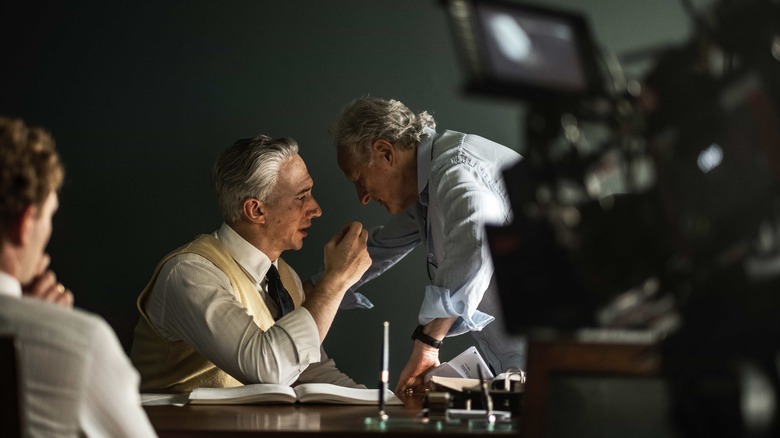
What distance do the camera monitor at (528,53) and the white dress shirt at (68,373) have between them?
51cm

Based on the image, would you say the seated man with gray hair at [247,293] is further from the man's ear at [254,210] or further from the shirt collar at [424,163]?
the shirt collar at [424,163]

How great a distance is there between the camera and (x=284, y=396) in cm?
188

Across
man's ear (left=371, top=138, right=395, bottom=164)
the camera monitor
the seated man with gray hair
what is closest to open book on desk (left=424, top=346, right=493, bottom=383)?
the seated man with gray hair

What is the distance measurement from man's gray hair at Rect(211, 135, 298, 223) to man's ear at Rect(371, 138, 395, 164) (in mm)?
324

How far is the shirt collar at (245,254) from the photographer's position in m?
2.44

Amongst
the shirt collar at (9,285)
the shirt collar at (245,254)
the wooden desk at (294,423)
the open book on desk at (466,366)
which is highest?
the shirt collar at (245,254)

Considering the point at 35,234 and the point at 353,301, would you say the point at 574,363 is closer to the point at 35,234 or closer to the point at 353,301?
the point at 35,234

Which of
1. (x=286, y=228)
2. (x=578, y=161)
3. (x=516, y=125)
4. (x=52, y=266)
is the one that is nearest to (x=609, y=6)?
(x=516, y=125)

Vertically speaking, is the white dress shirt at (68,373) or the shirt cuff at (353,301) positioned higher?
the shirt cuff at (353,301)

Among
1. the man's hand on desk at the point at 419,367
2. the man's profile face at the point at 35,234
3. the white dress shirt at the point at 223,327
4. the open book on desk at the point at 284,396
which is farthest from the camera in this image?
the man's hand on desk at the point at 419,367

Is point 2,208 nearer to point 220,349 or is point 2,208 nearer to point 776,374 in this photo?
point 776,374

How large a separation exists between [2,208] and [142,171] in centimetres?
188

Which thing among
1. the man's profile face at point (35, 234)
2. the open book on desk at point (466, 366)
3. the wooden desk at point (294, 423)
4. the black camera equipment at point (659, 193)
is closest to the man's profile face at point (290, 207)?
the open book on desk at point (466, 366)

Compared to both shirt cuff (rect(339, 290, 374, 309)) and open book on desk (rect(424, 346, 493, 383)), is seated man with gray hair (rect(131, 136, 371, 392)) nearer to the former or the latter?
shirt cuff (rect(339, 290, 374, 309))
